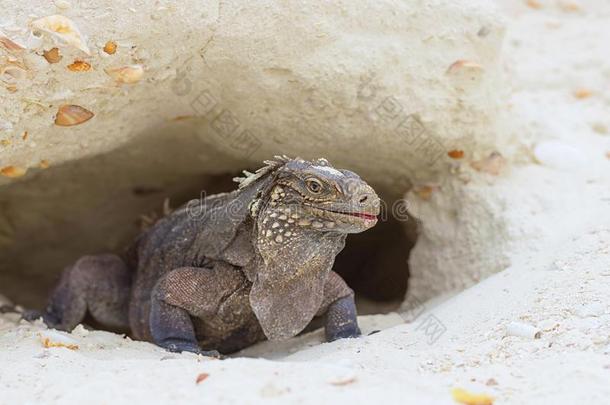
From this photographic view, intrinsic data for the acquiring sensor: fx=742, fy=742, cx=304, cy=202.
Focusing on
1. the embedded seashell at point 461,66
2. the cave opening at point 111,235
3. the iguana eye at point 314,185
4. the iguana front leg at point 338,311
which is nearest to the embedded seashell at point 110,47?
the iguana eye at point 314,185

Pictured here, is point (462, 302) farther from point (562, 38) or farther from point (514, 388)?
point (562, 38)

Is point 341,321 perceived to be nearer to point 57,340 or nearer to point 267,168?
point 267,168

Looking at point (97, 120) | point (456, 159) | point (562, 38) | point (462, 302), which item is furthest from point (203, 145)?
point (562, 38)

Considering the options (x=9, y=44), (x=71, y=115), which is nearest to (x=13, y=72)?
(x=9, y=44)

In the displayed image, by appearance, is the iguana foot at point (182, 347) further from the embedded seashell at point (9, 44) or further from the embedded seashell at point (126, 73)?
the embedded seashell at point (9, 44)

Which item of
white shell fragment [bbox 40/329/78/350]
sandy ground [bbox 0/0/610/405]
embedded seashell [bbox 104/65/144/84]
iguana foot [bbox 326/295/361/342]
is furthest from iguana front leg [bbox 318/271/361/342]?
embedded seashell [bbox 104/65/144/84]

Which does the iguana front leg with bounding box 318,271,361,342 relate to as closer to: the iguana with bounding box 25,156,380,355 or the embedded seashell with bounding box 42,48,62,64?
the iguana with bounding box 25,156,380,355
